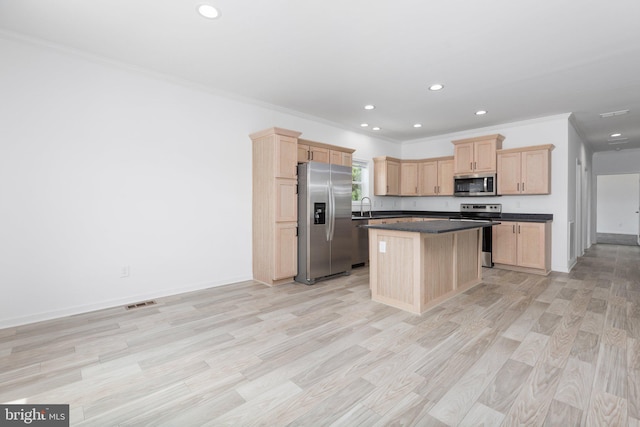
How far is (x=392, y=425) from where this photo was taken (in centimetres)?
162

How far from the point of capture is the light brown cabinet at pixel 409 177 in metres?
7.07

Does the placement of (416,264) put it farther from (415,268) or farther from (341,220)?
(341,220)

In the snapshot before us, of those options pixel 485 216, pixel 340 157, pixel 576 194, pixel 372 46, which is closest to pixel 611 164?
pixel 576 194

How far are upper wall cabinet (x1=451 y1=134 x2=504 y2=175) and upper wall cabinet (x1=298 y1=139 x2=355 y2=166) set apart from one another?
7.64 ft

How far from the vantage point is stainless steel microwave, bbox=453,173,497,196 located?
577 cm

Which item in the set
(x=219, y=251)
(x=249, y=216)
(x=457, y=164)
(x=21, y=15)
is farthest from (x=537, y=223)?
(x=21, y=15)

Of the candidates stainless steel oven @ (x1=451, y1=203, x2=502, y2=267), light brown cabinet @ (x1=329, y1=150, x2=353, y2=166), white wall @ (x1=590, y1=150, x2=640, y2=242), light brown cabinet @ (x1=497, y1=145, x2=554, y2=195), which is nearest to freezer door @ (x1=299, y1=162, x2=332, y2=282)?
light brown cabinet @ (x1=329, y1=150, x2=353, y2=166)

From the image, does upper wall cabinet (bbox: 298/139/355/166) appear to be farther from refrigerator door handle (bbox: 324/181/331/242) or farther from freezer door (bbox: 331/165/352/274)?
refrigerator door handle (bbox: 324/181/331/242)

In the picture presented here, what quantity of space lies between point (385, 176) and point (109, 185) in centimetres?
509

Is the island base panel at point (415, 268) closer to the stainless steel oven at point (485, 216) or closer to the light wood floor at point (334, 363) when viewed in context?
the light wood floor at point (334, 363)

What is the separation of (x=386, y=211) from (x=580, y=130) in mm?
4263

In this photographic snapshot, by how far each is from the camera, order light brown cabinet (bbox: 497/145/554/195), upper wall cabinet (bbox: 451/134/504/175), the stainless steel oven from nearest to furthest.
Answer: light brown cabinet (bbox: 497/145/554/195)
the stainless steel oven
upper wall cabinet (bbox: 451/134/504/175)

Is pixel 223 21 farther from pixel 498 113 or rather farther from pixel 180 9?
pixel 498 113

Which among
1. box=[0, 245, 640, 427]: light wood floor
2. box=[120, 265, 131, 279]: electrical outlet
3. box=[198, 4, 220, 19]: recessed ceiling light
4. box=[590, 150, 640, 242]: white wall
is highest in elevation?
box=[198, 4, 220, 19]: recessed ceiling light
